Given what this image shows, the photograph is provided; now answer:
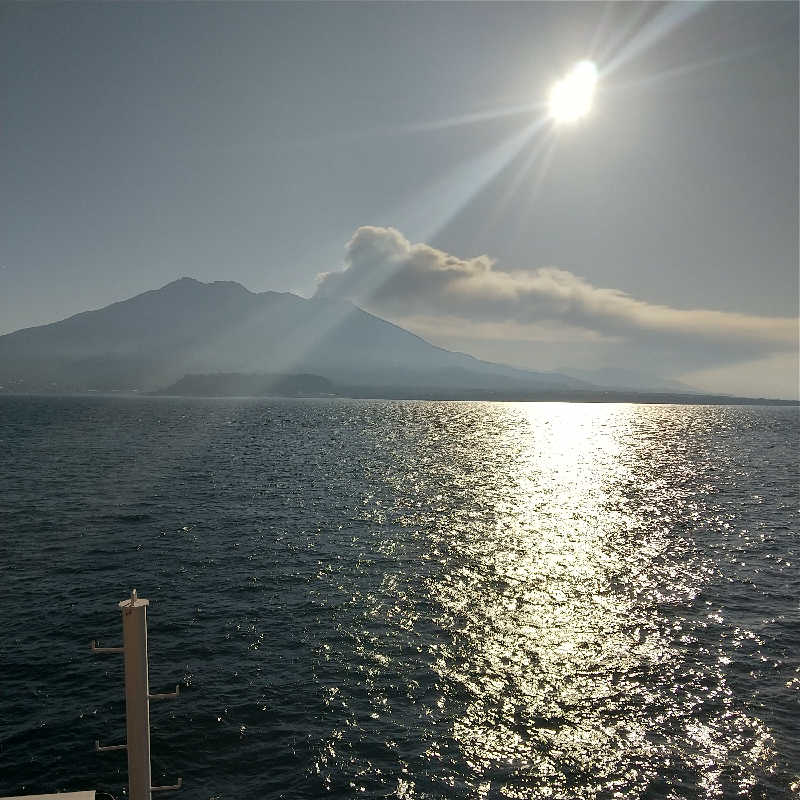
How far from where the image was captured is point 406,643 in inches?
1239

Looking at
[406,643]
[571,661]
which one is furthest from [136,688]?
[571,661]

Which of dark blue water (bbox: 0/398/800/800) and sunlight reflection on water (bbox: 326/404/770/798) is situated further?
sunlight reflection on water (bbox: 326/404/770/798)

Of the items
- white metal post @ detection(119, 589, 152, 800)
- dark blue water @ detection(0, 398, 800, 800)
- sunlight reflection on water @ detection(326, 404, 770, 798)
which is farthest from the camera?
sunlight reflection on water @ detection(326, 404, 770, 798)

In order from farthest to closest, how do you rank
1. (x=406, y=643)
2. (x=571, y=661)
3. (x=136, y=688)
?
(x=406, y=643) → (x=571, y=661) → (x=136, y=688)

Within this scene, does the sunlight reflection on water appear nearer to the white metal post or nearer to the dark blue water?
the dark blue water

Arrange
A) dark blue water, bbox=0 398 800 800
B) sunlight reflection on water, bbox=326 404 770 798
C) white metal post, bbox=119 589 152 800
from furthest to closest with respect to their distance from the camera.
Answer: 1. sunlight reflection on water, bbox=326 404 770 798
2. dark blue water, bbox=0 398 800 800
3. white metal post, bbox=119 589 152 800

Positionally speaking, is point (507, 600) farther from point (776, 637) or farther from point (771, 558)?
point (771, 558)

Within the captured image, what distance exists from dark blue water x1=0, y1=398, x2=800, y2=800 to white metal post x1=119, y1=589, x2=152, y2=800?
37.9 feet

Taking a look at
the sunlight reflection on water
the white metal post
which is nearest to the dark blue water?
the sunlight reflection on water

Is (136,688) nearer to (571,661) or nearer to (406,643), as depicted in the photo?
(406,643)

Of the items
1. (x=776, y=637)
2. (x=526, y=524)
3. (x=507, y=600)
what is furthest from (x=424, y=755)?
(x=526, y=524)

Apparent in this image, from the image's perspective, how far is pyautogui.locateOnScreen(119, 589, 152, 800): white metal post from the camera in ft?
33.9

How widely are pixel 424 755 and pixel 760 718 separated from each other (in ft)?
50.5

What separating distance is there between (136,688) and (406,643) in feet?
76.1
